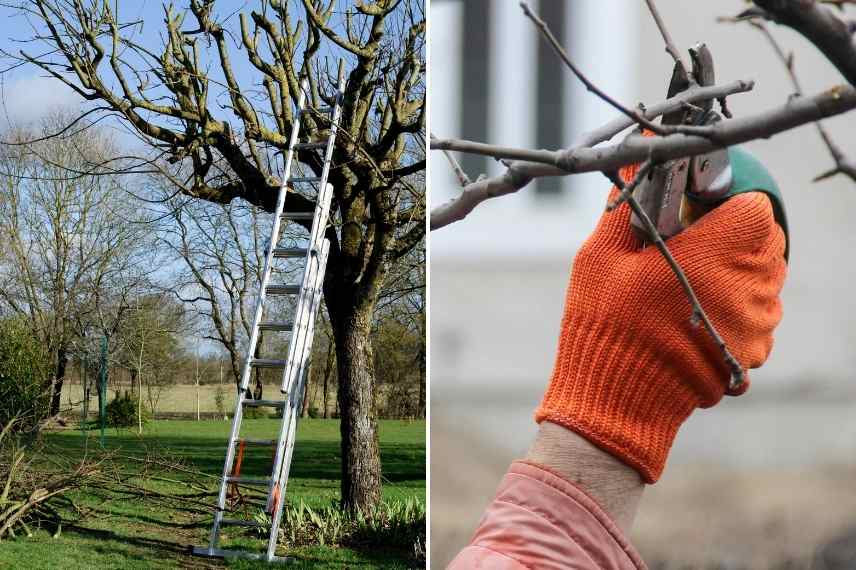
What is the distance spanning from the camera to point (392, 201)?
3.38 metres

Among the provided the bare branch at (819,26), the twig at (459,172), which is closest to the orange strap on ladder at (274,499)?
the twig at (459,172)

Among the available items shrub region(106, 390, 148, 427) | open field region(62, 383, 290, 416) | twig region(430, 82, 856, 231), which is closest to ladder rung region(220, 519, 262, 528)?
open field region(62, 383, 290, 416)

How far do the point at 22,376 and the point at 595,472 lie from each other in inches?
125

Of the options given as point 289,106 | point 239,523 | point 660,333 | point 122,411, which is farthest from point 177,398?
point 660,333

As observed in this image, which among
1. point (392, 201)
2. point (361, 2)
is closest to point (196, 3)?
point (361, 2)

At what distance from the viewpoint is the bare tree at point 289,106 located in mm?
3215

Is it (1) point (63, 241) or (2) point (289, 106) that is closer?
(1) point (63, 241)

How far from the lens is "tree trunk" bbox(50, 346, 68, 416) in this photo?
10.8 ft

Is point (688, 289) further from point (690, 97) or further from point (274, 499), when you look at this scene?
point (274, 499)

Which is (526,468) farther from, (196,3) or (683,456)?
(196,3)

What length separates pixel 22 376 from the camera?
10.8 feet

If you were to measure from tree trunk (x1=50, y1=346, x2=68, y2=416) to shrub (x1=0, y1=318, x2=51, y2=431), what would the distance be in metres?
0.02

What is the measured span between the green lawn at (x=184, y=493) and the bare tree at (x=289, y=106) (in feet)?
0.31

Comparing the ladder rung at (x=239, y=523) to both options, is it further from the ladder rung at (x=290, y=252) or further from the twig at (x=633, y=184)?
the twig at (x=633, y=184)
